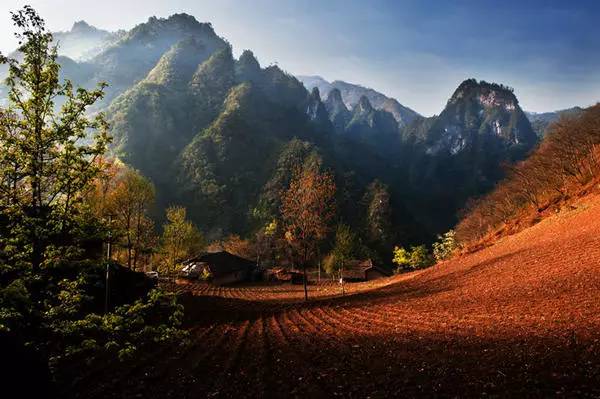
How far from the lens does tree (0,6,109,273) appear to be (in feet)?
26.5

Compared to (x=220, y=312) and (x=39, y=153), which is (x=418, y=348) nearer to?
(x=39, y=153)

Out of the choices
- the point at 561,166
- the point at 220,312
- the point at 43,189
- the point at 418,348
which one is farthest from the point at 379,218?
the point at 43,189

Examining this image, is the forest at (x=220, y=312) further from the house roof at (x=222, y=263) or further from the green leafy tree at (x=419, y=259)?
the green leafy tree at (x=419, y=259)

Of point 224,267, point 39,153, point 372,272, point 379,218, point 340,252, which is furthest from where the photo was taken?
point 379,218

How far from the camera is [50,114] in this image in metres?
8.55

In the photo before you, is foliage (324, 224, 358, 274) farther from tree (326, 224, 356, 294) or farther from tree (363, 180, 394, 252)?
tree (363, 180, 394, 252)

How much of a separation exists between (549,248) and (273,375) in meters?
26.0

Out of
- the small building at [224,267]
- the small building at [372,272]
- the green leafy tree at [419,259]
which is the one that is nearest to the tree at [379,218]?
the small building at [372,272]

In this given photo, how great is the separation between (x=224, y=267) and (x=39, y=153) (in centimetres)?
6582

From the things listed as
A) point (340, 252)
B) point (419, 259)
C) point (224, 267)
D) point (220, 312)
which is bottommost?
point (419, 259)

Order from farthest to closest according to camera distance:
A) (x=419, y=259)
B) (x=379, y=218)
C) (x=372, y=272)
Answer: (x=379, y=218), (x=372, y=272), (x=419, y=259)

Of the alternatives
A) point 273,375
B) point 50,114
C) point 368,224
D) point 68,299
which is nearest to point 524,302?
point 273,375

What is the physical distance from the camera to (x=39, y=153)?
835 cm

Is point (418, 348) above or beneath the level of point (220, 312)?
above
